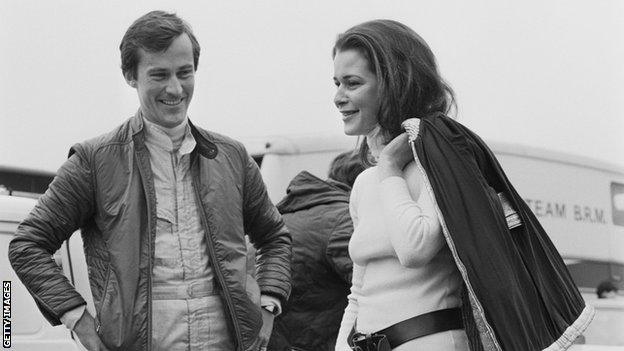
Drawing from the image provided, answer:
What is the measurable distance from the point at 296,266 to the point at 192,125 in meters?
0.92

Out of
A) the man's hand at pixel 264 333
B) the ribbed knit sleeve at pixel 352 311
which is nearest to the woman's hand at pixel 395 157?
the ribbed knit sleeve at pixel 352 311

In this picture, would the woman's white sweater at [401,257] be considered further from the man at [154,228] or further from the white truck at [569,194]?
the white truck at [569,194]

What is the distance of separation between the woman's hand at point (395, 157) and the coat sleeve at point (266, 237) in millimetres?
859

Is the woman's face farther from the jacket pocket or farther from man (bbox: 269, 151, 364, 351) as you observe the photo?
man (bbox: 269, 151, 364, 351)

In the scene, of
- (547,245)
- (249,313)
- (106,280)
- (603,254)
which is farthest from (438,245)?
(603,254)

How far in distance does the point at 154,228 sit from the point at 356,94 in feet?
2.56

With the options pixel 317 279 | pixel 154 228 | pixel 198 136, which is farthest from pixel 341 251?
pixel 154 228

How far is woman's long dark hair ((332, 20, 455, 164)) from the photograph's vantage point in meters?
3.09

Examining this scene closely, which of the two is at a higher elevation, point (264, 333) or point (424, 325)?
point (424, 325)

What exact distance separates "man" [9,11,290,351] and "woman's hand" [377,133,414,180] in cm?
72

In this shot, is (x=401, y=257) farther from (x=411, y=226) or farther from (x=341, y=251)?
(x=341, y=251)

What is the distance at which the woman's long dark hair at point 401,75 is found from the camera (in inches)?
122

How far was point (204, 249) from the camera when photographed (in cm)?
348

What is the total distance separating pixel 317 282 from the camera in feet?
14.1
